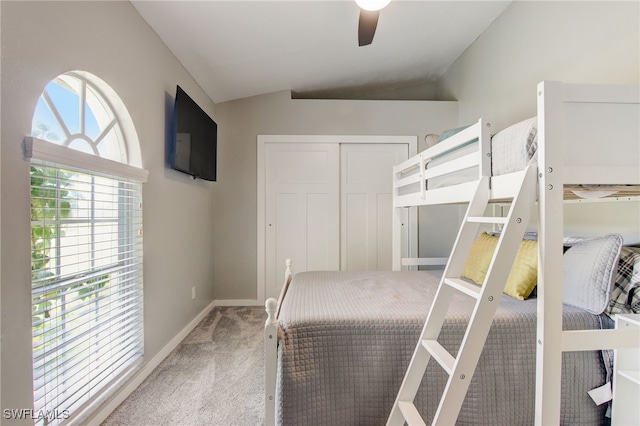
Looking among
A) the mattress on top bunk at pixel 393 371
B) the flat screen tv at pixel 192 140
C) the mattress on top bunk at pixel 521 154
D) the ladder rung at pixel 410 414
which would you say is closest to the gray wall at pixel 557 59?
the mattress on top bunk at pixel 521 154

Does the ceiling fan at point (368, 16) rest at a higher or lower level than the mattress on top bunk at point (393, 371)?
higher

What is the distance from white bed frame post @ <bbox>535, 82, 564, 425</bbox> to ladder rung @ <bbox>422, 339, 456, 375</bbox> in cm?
26

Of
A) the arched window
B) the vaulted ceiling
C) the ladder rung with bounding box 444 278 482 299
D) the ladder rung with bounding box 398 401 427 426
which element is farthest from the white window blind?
the ladder rung with bounding box 444 278 482 299

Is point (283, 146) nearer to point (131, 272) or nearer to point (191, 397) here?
point (131, 272)

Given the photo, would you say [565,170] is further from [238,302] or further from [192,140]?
[238,302]

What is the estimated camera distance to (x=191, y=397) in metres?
1.73

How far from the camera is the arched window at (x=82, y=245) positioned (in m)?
1.22

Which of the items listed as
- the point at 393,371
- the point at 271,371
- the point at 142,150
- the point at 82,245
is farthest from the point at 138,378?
the point at 393,371

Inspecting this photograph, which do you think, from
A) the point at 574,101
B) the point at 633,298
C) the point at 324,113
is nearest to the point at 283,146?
the point at 324,113

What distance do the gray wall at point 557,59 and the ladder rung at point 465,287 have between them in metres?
1.23

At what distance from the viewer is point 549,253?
94cm

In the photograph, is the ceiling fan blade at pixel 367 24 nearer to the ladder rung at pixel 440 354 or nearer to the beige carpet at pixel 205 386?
the ladder rung at pixel 440 354

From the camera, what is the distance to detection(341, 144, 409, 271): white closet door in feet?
11.4

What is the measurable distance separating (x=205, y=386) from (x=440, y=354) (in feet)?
4.94
